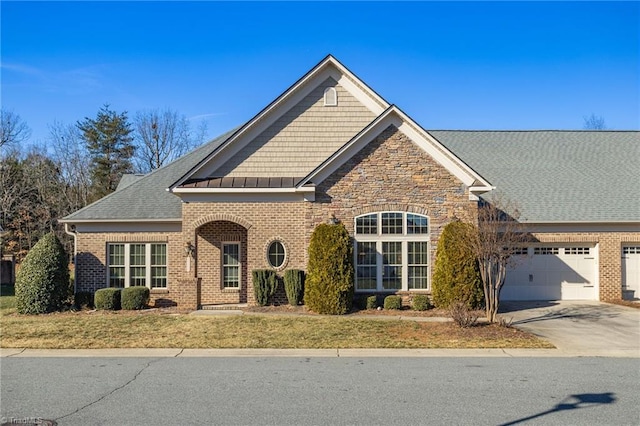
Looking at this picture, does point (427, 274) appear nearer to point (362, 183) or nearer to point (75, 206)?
point (362, 183)

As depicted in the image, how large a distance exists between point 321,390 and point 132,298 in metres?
11.8

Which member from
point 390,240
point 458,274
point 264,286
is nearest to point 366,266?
point 390,240

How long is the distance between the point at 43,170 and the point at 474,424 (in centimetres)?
4256

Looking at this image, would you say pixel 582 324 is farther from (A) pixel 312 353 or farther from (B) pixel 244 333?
(B) pixel 244 333

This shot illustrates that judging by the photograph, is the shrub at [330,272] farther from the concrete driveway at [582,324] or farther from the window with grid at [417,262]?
the concrete driveway at [582,324]

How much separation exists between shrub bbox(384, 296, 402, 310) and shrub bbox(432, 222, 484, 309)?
4.14ft

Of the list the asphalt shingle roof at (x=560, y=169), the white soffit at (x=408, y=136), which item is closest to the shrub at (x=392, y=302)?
the white soffit at (x=408, y=136)

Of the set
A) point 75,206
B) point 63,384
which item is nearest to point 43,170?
point 75,206

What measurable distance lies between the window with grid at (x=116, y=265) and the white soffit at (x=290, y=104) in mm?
4005

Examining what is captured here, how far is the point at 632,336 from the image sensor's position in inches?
556

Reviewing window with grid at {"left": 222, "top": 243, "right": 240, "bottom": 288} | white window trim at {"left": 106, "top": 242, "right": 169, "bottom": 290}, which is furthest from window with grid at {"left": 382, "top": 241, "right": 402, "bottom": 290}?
white window trim at {"left": 106, "top": 242, "right": 169, "bottom": 290}

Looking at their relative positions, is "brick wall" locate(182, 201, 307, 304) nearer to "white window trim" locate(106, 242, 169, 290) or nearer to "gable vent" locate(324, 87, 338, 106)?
"white window trim" locate(106, 242, 169, 290)

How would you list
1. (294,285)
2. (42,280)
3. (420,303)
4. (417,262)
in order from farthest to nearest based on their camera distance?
(417,262)
(294,285)
(42,280)
(420,303)

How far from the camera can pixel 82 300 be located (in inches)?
754
